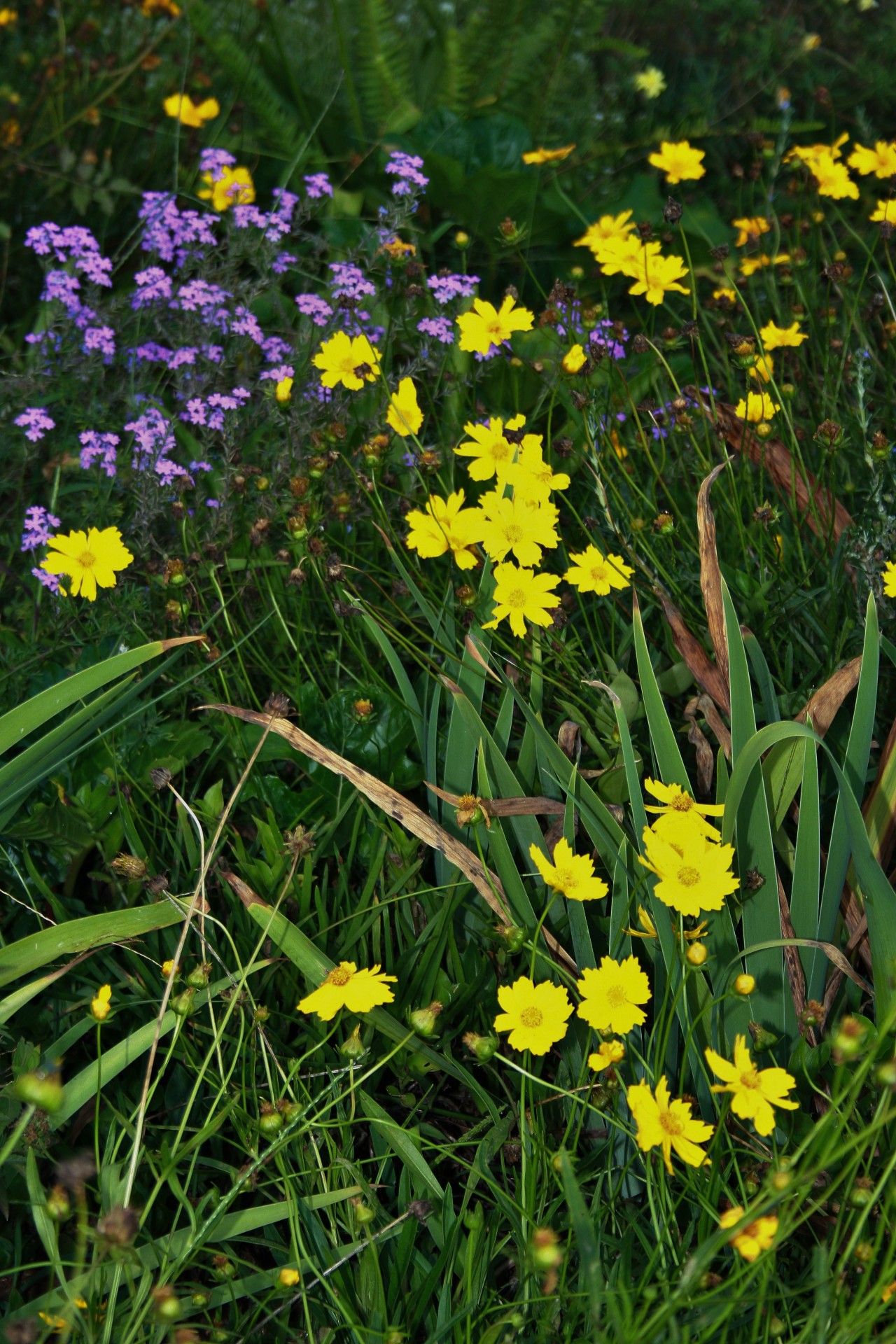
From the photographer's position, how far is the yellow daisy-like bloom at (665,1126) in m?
1.11

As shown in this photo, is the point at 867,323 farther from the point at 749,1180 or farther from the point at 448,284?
the point at 749,1180

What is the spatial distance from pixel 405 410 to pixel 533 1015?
102 centimetres

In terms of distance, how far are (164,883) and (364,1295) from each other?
0.58 meters

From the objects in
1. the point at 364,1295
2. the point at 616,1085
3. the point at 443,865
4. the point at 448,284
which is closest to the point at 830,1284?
the point at 616,1085

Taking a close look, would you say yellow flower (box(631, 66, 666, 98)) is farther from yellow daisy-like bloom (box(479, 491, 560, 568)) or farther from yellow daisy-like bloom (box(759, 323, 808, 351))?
yellow daisy-like bloom (box(479, 491, 560, 568))

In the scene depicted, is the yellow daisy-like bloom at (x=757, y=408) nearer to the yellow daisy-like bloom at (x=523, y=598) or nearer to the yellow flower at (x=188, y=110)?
the yellow daisy-like bloom at (x=523, y=598)

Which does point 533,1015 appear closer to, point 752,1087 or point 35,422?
point 752,1087

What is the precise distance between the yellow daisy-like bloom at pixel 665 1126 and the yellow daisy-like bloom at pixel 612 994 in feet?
0.31

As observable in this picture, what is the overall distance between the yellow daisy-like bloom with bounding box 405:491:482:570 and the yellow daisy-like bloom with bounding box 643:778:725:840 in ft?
1.59

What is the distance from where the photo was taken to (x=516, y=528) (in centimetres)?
156

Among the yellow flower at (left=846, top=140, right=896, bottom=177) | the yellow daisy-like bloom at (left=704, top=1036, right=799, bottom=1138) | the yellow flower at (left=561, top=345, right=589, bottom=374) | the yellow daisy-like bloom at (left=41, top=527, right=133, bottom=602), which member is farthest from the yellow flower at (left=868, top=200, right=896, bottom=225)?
the yellow daisy-like bloom at (left=704, top=1036, right=799, bottom=1138)

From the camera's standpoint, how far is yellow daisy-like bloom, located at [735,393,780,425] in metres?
1.76

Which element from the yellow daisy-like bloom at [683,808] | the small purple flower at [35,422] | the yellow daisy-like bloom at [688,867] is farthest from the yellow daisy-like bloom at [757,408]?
the small purple flower at [35,422]

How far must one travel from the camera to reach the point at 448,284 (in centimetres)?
229
